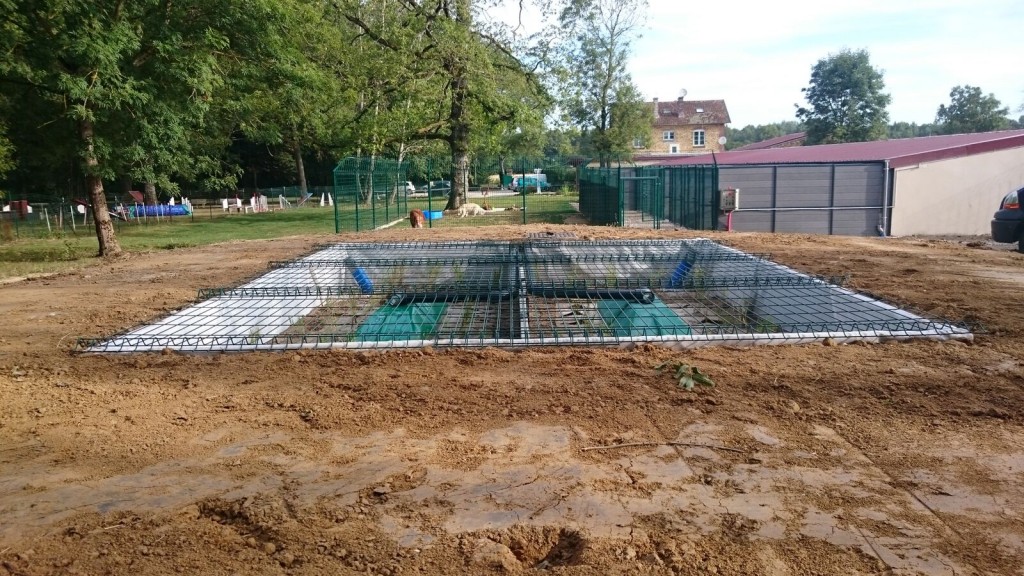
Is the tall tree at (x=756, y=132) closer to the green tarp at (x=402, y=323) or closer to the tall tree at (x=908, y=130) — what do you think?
the tall tree at (x=908, y=130)

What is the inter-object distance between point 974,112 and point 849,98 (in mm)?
15355

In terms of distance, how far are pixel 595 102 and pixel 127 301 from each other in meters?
37.0

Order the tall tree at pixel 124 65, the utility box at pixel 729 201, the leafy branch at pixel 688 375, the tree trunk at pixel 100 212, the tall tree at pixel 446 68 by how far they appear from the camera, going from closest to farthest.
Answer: the leafy branch at pixel 688 375
the tall tree at pixel 124 65
the tree trunk at pixel 100 212
the utility box at pixel 729 201
the tall tree at pixel 446 68

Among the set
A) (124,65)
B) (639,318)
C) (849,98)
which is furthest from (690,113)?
(639,318)

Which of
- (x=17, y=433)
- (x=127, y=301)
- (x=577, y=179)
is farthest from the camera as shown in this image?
(x=577, y=179)

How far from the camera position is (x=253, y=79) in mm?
15352

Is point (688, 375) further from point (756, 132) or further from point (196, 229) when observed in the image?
point (756, 132)

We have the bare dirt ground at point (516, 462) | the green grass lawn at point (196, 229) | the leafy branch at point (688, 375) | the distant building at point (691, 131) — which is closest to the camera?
the bare dirt ground at point (516, 462)

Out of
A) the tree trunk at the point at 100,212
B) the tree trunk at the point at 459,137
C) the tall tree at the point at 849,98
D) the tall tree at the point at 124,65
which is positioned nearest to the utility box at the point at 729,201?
the tree trunk at the point at 459,137

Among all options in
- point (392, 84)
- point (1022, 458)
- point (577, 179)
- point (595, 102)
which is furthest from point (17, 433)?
point (595, 102)

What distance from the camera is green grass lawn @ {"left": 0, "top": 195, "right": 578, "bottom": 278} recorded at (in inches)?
608

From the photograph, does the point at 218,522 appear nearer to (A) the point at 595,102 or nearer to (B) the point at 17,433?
(B) the point at 17,433

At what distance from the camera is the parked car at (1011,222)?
40.2ft

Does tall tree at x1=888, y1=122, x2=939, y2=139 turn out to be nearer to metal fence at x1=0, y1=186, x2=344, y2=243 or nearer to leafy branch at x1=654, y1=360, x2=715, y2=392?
metal fence at x1=0, y1=186, x2=344, y2=243
